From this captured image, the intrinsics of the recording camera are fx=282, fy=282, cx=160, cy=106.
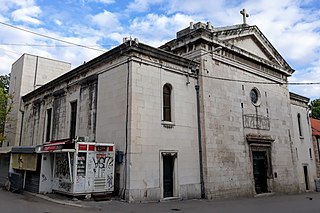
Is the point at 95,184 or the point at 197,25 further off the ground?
the point at 197,25

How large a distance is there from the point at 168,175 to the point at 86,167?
407 cm

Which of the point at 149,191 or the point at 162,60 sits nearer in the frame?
the point at 149,191

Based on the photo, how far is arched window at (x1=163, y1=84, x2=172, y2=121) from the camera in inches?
578

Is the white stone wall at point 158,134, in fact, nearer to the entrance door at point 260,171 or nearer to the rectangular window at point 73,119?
the entrance door at point 260,171

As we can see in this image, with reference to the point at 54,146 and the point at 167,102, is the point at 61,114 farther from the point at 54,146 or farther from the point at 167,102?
the point at 167,102

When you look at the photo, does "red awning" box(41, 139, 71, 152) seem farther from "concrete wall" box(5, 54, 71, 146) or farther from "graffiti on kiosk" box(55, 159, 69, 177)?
"concrete wall" box(5, 54, 71, 146)

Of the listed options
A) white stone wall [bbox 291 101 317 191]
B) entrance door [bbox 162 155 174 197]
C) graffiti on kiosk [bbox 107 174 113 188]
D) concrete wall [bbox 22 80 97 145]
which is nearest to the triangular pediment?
white stone wall [bbox 291 101 317 191]

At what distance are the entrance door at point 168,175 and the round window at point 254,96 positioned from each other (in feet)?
27.6

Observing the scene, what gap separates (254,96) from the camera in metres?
19.8

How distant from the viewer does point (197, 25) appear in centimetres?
1678

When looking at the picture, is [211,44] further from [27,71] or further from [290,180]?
[27,71]

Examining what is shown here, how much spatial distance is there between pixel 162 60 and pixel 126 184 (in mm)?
6581

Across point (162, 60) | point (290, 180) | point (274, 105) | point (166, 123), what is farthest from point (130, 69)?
point (290, 180)

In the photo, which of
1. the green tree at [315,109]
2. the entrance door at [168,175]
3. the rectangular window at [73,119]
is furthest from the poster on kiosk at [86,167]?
the green tree at [315,109]
